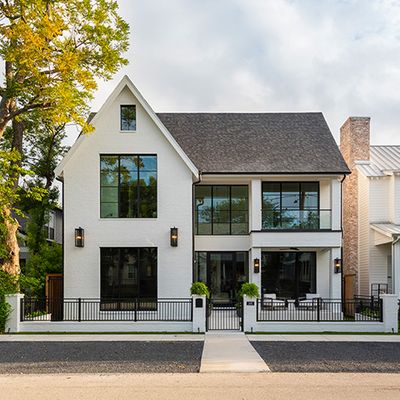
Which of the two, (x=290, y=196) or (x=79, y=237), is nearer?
(x=79, y=237)

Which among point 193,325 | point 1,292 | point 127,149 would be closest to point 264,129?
point 127,149

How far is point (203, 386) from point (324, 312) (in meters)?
10.9

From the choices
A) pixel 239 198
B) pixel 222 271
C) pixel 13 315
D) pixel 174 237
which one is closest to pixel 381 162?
pixel 239 198

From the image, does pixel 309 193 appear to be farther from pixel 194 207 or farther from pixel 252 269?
pixel 194 207

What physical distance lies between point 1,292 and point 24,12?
9.39 meters

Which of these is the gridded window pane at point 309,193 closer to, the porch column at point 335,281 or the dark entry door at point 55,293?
the porch column at point 335,281

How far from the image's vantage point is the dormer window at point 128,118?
2233cm

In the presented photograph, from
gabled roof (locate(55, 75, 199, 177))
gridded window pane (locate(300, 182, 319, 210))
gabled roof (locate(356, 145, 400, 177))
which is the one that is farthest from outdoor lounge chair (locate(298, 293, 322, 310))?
gabled roof (locate(55, 75, 199, 177))

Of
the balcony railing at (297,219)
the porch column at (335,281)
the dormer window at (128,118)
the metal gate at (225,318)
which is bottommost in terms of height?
the metal gate at (225,318)

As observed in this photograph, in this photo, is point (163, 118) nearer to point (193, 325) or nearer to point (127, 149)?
point (127, 149)

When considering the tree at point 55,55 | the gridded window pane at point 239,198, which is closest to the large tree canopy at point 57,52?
the tree at point 55,55

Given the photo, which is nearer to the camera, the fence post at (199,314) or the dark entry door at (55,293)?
the fence post at (199,314)

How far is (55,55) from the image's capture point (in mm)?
19312

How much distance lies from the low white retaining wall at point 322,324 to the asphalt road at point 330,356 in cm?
224
